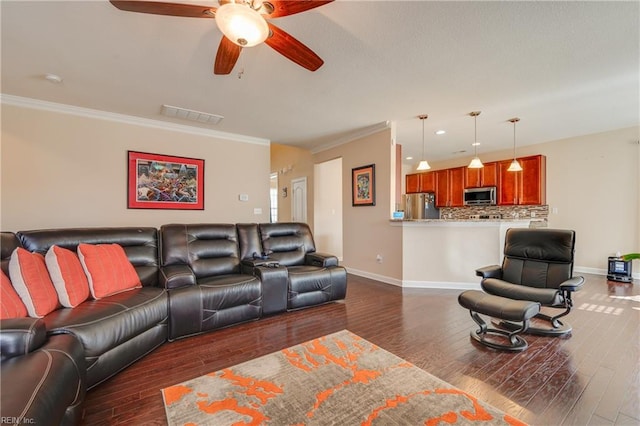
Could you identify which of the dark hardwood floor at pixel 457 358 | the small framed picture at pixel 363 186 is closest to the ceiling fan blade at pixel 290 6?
the dark hardwood floor at pixel 457 358

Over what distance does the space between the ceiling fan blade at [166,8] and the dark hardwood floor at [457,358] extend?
231 cm

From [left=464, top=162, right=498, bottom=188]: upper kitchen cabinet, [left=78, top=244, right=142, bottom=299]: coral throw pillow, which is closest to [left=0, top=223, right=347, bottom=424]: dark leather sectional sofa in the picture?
[left=78, top=244, right=142, bottom=299]: coral throw pillow

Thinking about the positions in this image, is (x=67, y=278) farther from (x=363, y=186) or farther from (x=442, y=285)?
(x=442, y=285)

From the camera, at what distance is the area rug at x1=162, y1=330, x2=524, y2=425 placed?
1.51m

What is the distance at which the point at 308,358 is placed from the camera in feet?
7.02

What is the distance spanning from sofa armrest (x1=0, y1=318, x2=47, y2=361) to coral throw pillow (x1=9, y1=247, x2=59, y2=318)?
16.6 inches

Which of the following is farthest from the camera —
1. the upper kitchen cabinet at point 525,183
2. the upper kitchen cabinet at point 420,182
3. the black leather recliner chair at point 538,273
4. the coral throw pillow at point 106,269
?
the upper kitchen cabinet at point 420,182

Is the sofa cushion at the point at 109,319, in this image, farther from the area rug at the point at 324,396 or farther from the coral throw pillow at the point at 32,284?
the area rug at the point at 324,396

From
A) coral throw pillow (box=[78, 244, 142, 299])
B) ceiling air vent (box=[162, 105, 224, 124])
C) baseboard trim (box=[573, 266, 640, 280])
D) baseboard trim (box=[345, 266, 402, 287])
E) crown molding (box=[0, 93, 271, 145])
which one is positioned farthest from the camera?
baseboard trim (box=[573, 266, 640, 280])

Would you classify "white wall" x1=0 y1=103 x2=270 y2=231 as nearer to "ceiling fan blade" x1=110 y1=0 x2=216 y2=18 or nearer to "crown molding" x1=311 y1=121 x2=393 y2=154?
"crown molding" x1=311 y1=121 x2=393 y2=154

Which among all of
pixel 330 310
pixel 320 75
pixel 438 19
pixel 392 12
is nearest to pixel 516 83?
pixel 438 19

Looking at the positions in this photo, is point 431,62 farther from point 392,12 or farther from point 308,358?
point 308,358

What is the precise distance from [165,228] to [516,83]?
168 inches

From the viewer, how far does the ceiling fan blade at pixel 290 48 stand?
1816 millimetres
